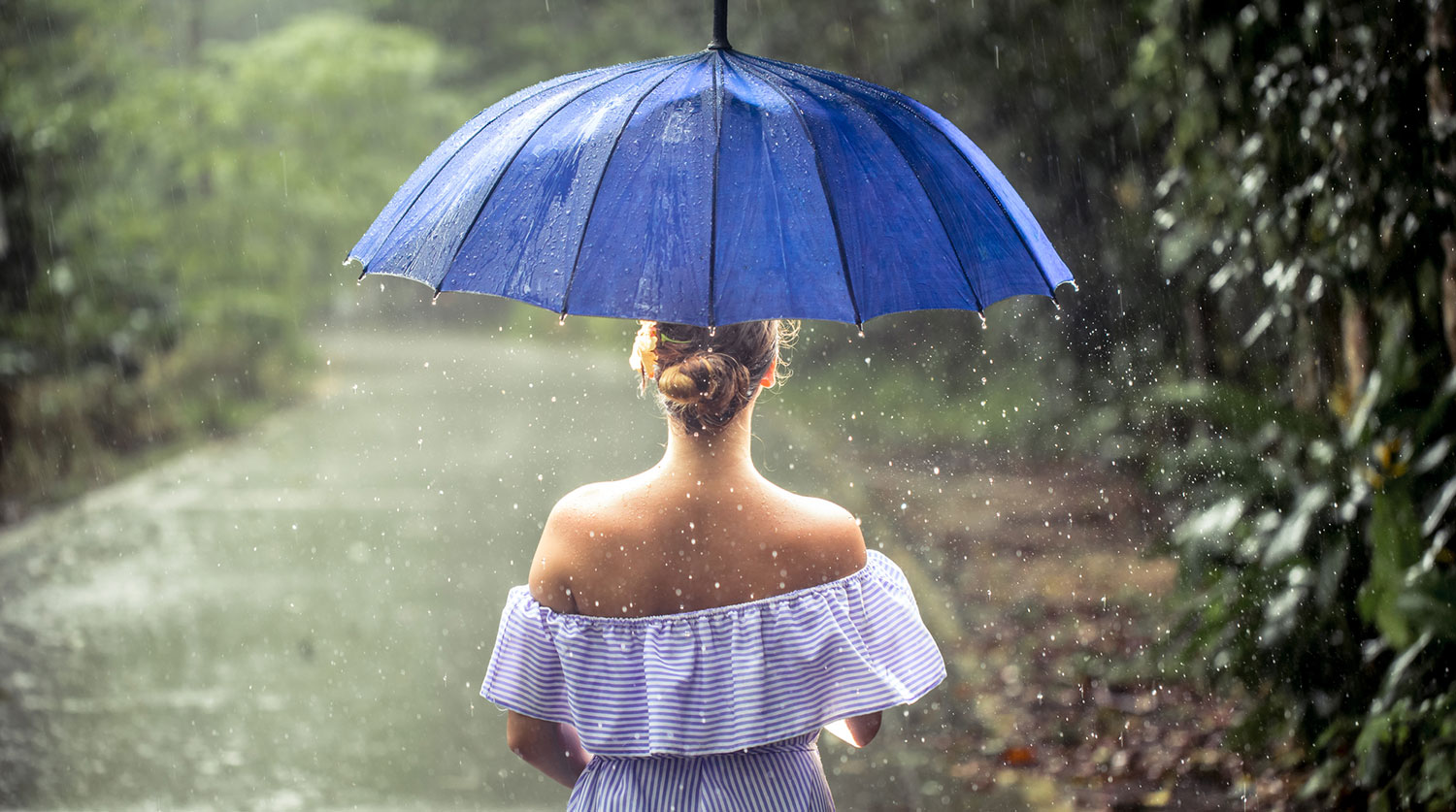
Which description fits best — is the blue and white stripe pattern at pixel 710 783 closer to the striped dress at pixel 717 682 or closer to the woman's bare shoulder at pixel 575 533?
the striped dress at pixel 717 682

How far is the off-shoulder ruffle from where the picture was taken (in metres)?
2.25

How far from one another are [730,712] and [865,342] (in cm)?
1650

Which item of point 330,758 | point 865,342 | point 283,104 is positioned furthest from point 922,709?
point 283,104

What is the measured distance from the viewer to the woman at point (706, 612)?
2.23 meters

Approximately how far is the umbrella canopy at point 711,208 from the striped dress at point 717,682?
517 millimetres

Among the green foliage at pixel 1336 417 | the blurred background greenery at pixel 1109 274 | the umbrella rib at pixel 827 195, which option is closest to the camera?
the umbrella rib at pixel 827 195

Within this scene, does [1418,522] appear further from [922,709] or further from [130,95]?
[130,95]

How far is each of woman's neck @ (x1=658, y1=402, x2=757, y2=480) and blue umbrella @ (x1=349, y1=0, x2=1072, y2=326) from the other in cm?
20

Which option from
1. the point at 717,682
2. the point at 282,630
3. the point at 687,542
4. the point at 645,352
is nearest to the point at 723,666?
the point at 717,682

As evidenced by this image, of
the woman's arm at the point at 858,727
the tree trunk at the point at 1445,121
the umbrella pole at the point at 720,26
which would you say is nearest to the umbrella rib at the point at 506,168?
the umbrella pole at the point at 720,26

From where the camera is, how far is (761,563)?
7.36 ft

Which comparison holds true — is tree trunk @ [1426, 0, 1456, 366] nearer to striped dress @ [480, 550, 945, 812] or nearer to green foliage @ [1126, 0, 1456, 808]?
green foliage @ [1126, 0, 1456, 808]

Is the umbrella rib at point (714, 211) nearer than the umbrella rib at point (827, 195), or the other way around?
the umbrella rib at point (714, 211)

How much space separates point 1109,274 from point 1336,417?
244 inches
